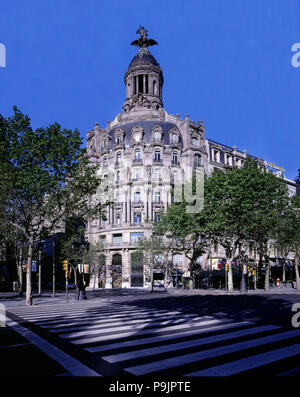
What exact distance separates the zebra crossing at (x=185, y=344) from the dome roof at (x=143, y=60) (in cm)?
5347

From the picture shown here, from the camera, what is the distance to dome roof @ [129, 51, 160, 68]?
58506 mm

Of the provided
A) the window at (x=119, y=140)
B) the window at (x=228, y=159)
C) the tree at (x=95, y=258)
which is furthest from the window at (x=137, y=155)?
the window at (x=228, y=159)

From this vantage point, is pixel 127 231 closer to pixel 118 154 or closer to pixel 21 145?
pixel 118 154

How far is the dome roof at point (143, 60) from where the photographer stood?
58.5 metres

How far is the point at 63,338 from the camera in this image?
941 cm

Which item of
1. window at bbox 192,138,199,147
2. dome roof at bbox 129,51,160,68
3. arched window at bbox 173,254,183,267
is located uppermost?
dome roof at bbox 129,51,160,68

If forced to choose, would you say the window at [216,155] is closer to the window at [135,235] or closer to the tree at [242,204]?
the window at [135,235]

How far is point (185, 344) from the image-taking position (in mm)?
8219

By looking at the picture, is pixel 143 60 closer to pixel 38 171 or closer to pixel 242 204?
pixel 242 204

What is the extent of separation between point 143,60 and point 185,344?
57.5m

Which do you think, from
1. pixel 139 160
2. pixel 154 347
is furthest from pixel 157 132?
pixel 154 347

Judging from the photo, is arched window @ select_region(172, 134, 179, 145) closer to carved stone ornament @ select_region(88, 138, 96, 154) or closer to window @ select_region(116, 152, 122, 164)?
window @ select_region(116, 152, 122, 164)

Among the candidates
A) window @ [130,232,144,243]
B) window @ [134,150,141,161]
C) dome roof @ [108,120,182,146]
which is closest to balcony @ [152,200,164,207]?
window @ [130,232,144,243]

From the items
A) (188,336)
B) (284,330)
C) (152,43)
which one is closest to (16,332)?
(188,336)
